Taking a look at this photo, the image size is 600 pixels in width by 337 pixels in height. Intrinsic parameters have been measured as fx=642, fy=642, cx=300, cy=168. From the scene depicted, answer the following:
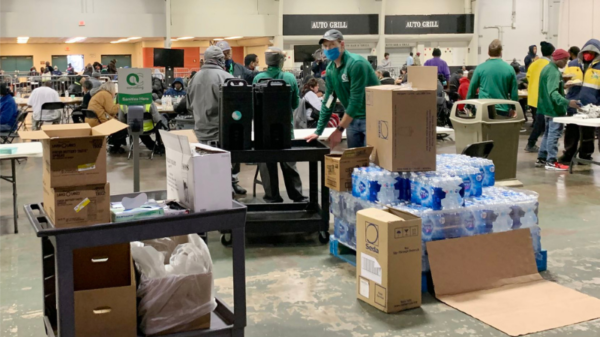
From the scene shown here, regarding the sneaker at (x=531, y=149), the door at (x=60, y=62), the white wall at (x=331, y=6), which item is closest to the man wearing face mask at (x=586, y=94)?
the sneaker at (x=531, y=149)

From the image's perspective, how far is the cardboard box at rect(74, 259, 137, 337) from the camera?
2.59 m

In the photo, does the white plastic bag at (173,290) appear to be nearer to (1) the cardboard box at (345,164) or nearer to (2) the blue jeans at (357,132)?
(1) the cardboard box at (345,164)

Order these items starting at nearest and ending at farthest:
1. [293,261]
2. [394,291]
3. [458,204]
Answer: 1. [394,291]
2. [458,204]
3. [293,261]

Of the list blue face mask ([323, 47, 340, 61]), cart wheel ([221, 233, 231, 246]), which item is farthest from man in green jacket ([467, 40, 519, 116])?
cart wheel ([221, 233, 231, 246])

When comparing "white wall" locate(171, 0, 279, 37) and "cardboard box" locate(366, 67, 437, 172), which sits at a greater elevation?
"white wall" locate(171, 0, 279, 37)

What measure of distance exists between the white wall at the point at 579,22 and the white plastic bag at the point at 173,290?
20503 mm

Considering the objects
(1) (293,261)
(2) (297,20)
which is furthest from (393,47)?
(1) (293,261)

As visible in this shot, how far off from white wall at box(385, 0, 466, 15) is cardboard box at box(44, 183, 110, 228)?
20.9m

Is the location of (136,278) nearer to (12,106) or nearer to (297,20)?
(12,106)

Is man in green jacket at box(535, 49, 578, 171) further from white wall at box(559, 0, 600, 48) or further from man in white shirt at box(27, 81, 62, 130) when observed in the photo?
white wall at box(559, 0, 600, 48)

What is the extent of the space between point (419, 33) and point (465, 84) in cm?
1004

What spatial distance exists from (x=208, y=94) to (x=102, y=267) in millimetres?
3695

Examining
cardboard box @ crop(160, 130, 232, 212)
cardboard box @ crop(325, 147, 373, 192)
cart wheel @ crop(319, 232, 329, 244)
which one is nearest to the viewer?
cardboard box @ crop(160, 130, 232, 212)

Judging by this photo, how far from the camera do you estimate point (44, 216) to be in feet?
9.09
